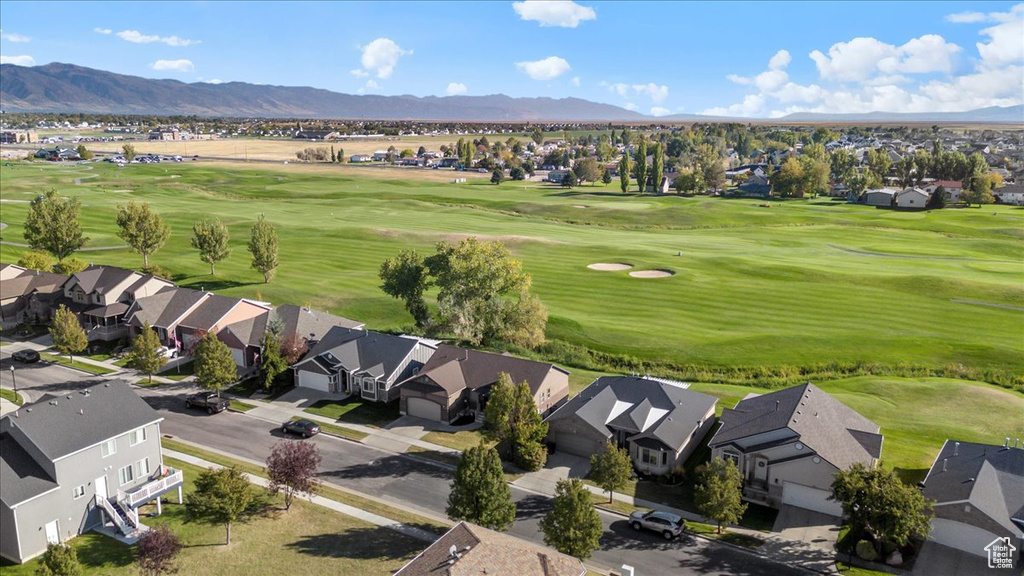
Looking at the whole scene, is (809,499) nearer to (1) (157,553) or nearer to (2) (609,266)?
(1) (157,553)

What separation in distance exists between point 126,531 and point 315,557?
33.7 feet

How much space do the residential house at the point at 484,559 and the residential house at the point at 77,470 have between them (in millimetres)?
17679

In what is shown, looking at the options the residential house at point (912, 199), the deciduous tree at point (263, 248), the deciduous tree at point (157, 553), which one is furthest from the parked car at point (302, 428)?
the residential house at point (912, 199)

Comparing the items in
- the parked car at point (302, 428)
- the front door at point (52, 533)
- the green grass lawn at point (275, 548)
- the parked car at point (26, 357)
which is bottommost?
the green grass lawn at point (275, 548)

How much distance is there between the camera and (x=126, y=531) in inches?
1374

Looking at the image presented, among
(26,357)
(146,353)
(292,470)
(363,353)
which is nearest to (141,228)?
(26,357)

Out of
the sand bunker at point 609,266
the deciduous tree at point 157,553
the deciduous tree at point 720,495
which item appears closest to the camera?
the deciduous tree at point 157,553

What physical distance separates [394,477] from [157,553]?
13.8 m

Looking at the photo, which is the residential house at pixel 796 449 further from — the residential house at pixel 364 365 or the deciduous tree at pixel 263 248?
the deciduous tree at pixel 263 248

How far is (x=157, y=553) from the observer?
30.4 metres

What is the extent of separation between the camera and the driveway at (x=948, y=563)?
32062 mm

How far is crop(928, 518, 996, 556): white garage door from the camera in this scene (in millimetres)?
33312

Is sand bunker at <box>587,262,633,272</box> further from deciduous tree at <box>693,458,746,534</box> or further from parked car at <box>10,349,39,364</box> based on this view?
parked car at <box>10,349,39,364</box>

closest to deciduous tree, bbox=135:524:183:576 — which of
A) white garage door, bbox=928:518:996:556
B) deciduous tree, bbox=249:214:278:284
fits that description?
white garage door, bbox=928:518:996:556
